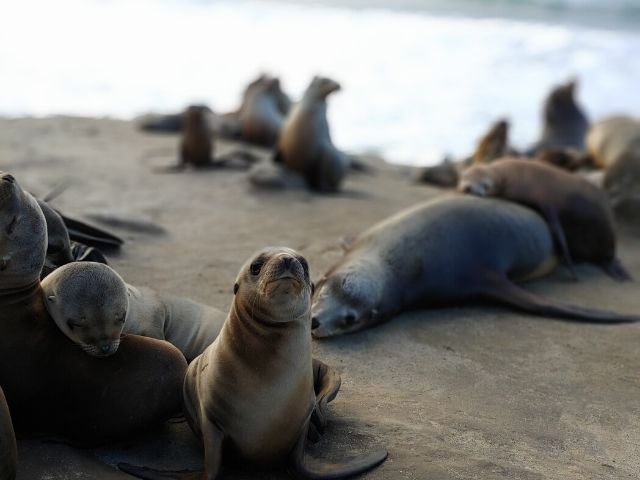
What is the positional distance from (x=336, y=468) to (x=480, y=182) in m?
3.03

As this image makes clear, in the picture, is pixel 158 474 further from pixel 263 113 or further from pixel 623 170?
pixel 263 113

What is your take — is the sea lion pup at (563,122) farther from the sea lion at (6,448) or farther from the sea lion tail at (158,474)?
the sea lion at (6,448)

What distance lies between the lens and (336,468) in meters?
2.65

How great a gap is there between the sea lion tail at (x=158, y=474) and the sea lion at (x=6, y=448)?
1.19 feet

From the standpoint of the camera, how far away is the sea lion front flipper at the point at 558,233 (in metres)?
5.17

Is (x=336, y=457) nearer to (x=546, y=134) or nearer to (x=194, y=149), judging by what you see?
(x=194, y=149)

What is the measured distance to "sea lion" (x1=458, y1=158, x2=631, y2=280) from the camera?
209 inches

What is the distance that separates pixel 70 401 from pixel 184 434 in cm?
41

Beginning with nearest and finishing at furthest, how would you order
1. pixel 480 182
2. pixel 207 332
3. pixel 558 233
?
pixel 207 332 → pixel 558 233 → pixel 480 182

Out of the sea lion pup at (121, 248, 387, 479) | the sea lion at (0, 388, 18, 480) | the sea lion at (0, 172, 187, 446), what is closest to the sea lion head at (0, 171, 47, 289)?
the sea lion at (0, 172, 187, 446)

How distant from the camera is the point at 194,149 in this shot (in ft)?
26.5

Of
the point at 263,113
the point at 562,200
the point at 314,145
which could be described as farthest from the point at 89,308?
the point at 263,113

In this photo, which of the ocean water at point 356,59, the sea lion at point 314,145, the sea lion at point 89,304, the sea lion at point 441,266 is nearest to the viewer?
the sea lion at point 89,304

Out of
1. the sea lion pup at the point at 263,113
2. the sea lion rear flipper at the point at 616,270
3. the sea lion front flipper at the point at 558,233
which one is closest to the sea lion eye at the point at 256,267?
the sea lion front flipper at the point at 558,233
